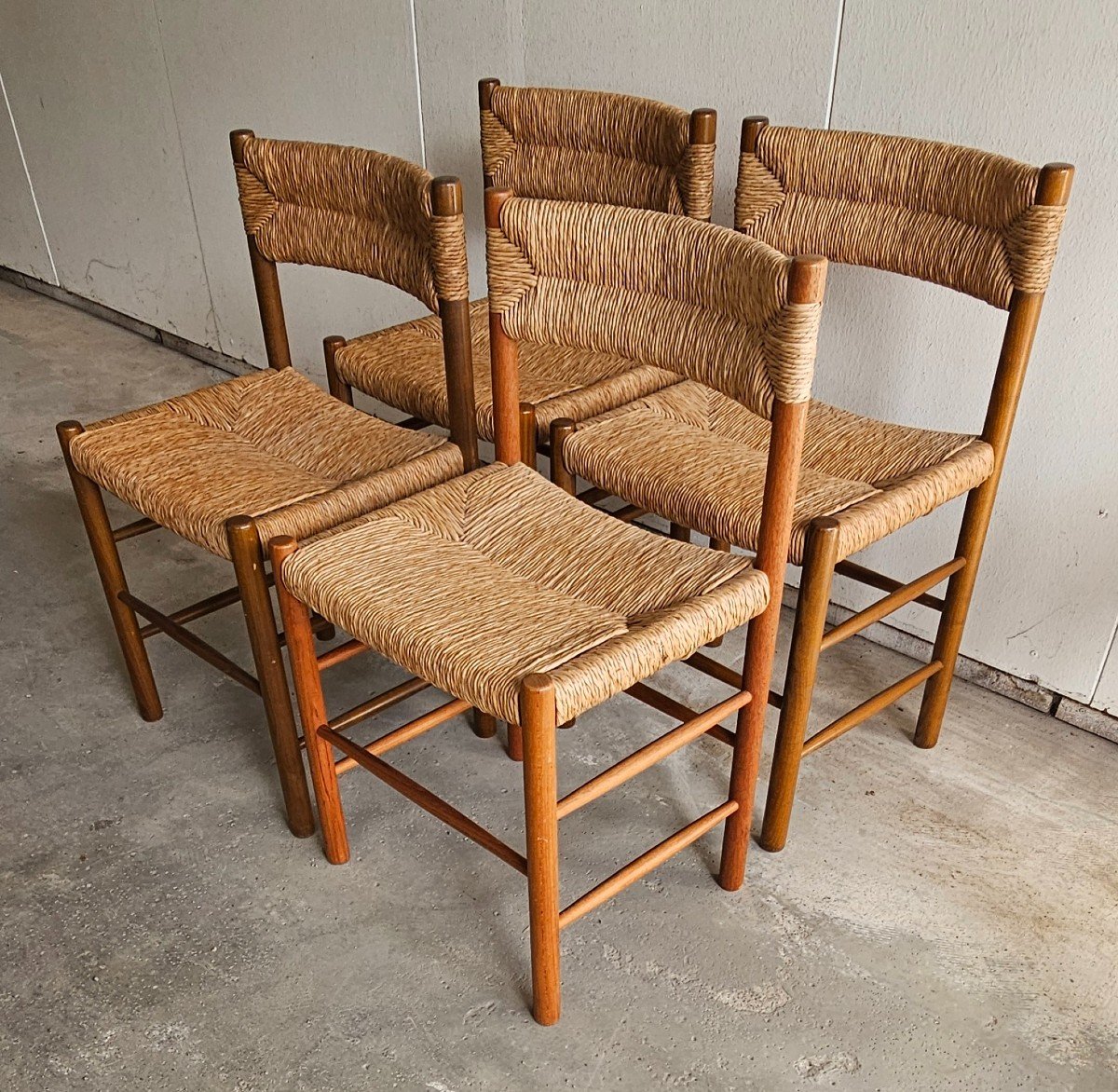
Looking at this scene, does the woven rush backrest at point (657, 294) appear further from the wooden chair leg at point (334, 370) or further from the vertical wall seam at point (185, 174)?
the vertical wall seam at point (185, 174)

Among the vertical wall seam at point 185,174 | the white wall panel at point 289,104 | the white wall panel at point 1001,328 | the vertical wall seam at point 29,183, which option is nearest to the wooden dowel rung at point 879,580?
the white wall panel at point 1001,328

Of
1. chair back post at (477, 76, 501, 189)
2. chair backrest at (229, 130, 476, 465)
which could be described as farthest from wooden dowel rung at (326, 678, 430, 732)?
chair back post at (477, 76, 501, 189)

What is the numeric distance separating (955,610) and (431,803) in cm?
88

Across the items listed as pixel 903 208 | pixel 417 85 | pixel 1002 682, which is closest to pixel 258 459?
pixel 903 208

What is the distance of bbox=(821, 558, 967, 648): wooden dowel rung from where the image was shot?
159cm

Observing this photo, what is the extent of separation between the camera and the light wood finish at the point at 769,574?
3.93 ft

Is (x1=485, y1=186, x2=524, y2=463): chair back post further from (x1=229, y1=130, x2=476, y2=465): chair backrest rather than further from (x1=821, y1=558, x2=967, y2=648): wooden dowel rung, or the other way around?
(x1=821, y1=558, x2=967, y2=648): wooden dowel rung

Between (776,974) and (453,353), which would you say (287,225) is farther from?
(776,974)

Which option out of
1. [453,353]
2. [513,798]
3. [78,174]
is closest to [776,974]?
[513,798]

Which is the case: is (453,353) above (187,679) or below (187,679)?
above

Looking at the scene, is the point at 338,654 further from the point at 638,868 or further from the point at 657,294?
the point at 657,294

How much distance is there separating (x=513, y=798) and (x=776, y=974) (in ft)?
1.63

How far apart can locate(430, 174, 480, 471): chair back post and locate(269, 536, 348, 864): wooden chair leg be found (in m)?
0.34

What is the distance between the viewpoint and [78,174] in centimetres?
358
